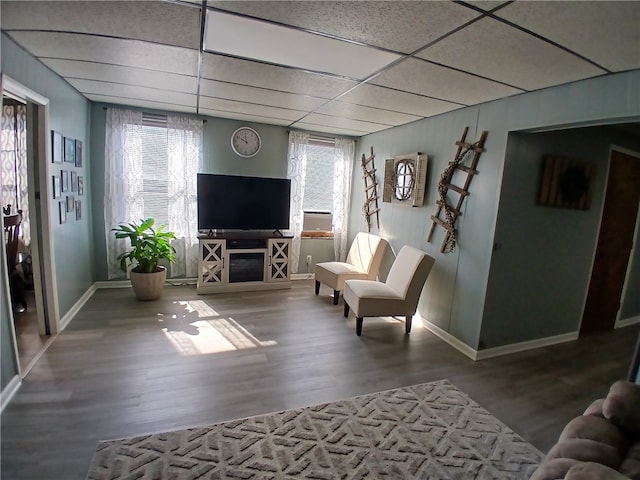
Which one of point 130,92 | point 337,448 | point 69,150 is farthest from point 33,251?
point 337,448

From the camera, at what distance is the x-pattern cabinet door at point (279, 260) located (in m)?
4.63

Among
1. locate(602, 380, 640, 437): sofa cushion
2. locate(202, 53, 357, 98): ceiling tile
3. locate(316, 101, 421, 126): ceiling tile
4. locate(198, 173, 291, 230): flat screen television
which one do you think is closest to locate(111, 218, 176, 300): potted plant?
locate(198, 173, 291, 230): flat screen television

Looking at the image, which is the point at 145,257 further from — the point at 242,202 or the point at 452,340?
the point at 452,340

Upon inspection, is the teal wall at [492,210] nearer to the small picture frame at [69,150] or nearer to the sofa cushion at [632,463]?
the sofa cushion at [632,463]

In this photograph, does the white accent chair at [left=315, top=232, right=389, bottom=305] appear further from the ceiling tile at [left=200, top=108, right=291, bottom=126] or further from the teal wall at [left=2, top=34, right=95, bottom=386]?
the teal wall at [left=2, top=34, right=95, bottom=386]

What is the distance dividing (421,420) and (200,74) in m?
3.08

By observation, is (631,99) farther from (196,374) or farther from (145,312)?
(145,312)

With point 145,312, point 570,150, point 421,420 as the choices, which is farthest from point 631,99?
point 145,312

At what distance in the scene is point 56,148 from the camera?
9.71ft

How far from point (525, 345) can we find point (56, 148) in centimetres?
489

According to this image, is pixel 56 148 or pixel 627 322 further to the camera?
pixel 627 322

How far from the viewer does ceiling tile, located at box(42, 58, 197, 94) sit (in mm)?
2584

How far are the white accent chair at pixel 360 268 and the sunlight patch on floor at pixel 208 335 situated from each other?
1.37 m

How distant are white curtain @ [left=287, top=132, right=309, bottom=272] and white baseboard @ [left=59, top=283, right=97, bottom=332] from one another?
2.62 metres
